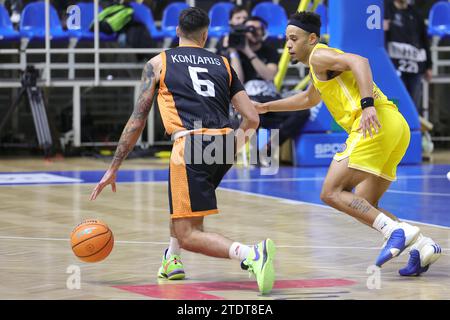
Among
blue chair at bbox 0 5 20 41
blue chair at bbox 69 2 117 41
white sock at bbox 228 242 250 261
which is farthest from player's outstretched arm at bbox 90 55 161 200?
blue chair at bbox 0 5 20 41

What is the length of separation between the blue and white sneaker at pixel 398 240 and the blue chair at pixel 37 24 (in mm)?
11229

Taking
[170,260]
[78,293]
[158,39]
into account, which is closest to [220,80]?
[170,260]

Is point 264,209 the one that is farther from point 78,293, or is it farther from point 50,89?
point 50,89

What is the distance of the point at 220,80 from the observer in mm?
7164

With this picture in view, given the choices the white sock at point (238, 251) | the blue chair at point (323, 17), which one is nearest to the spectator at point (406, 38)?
the blue chair at point (323, 17)

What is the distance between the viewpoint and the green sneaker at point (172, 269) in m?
7.20

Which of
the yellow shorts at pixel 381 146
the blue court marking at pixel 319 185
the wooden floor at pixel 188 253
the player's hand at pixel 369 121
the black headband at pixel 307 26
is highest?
the black headband at pixel 307 26

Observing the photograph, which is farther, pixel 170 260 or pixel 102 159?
pixel 102 159

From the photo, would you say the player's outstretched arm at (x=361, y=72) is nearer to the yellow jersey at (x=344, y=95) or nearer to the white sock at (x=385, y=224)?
the yellow jersey at (x=344, y=95)

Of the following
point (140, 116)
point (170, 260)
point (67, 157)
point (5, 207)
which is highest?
point (140, 116)

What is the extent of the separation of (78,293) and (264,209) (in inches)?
188

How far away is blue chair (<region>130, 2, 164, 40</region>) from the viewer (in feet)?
58.2

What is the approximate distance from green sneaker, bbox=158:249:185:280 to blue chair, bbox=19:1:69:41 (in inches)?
424
